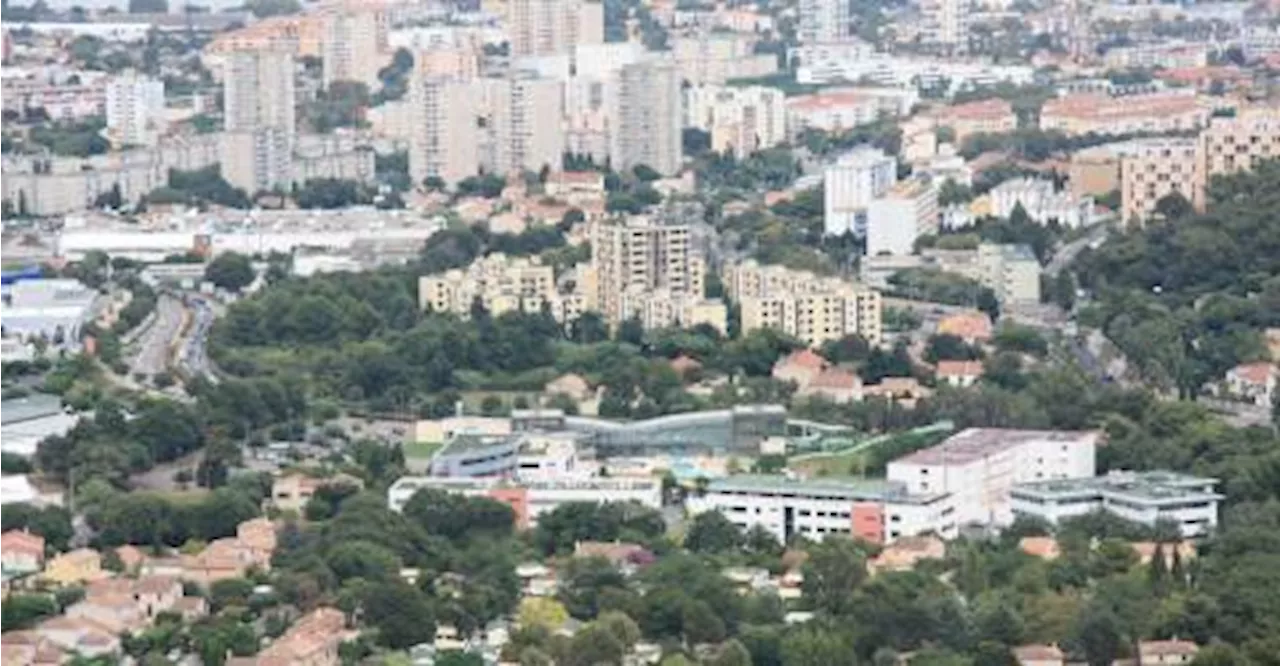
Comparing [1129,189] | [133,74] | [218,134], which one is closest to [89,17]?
[133,74]

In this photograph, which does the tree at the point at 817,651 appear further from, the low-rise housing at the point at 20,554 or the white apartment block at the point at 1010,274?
the white apartment block at the point at 1010,274

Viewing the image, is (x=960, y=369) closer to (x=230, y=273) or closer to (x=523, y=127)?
(x=230, y=273)

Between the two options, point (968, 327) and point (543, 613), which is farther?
point (968, 327)

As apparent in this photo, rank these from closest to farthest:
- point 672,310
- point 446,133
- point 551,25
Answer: point 672,310, point 446,133, point 551,25

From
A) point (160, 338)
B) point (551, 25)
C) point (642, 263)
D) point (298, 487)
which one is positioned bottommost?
point (160, 338)

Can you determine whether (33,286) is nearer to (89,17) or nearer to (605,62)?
(605,62)

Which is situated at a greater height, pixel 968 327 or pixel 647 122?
pixel 647 122

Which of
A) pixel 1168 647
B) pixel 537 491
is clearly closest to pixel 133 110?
pixel 537 491
